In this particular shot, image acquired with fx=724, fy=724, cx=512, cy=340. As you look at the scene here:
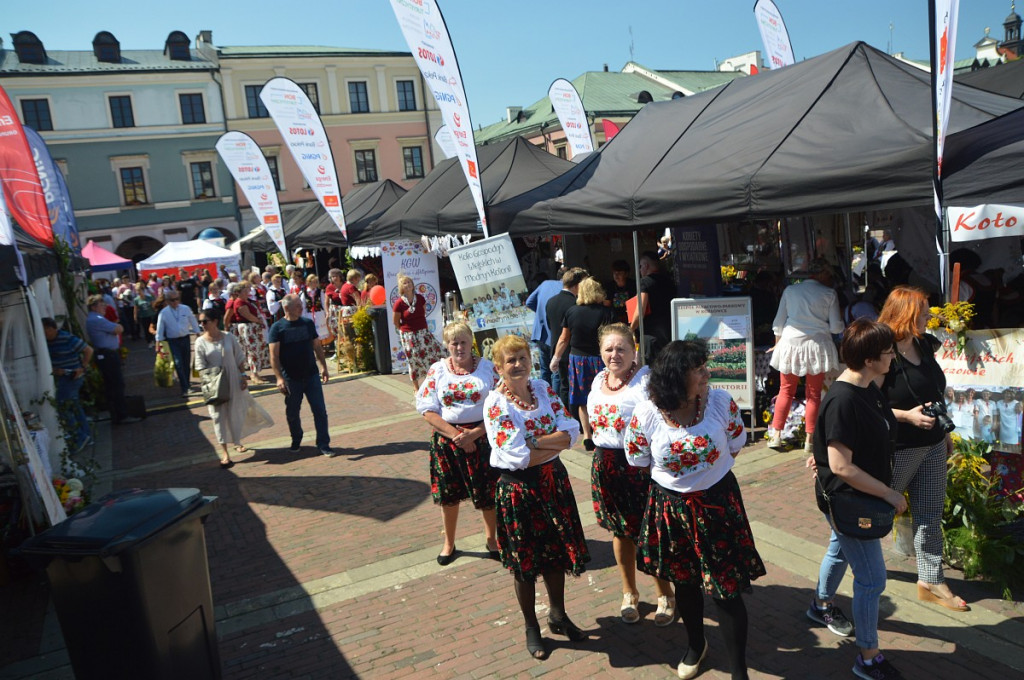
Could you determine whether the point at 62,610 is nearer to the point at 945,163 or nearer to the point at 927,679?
the point at 927,679

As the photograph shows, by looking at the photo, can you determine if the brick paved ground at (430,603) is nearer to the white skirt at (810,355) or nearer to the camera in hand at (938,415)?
the white skirt at (810,355)

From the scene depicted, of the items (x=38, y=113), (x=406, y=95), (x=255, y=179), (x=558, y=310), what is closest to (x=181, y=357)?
(x=255, y=179)

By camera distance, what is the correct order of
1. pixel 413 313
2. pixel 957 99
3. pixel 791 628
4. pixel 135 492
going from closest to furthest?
1. pixel 135 492
2. pixel 791 628
3. pixel 957 99
4. pixel 413 313

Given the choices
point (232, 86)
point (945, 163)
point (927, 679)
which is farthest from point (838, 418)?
point (232, 86)

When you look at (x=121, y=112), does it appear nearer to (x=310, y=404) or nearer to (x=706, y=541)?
(x=310, y=404)

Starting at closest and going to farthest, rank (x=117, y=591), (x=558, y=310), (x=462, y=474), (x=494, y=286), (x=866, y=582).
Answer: (x=117, y=591), (x=866, y=582), (x=462, y=474), (x=558, y=310), (x=494, y=286)

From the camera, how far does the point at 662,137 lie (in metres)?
8.57

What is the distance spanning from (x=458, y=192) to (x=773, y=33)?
579cm

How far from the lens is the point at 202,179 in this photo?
3988 cm

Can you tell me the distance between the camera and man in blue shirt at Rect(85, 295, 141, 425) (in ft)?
33.9

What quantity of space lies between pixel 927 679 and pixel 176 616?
355 centimetres

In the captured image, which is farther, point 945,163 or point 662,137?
point 662,137

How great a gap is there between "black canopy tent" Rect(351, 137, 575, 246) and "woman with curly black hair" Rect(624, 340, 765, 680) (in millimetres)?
8407

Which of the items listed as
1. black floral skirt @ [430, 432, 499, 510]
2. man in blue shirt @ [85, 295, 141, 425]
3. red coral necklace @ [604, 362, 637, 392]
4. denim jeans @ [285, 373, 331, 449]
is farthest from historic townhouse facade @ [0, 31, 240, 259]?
red coral necklace @ [604, 362, 637, 392]
